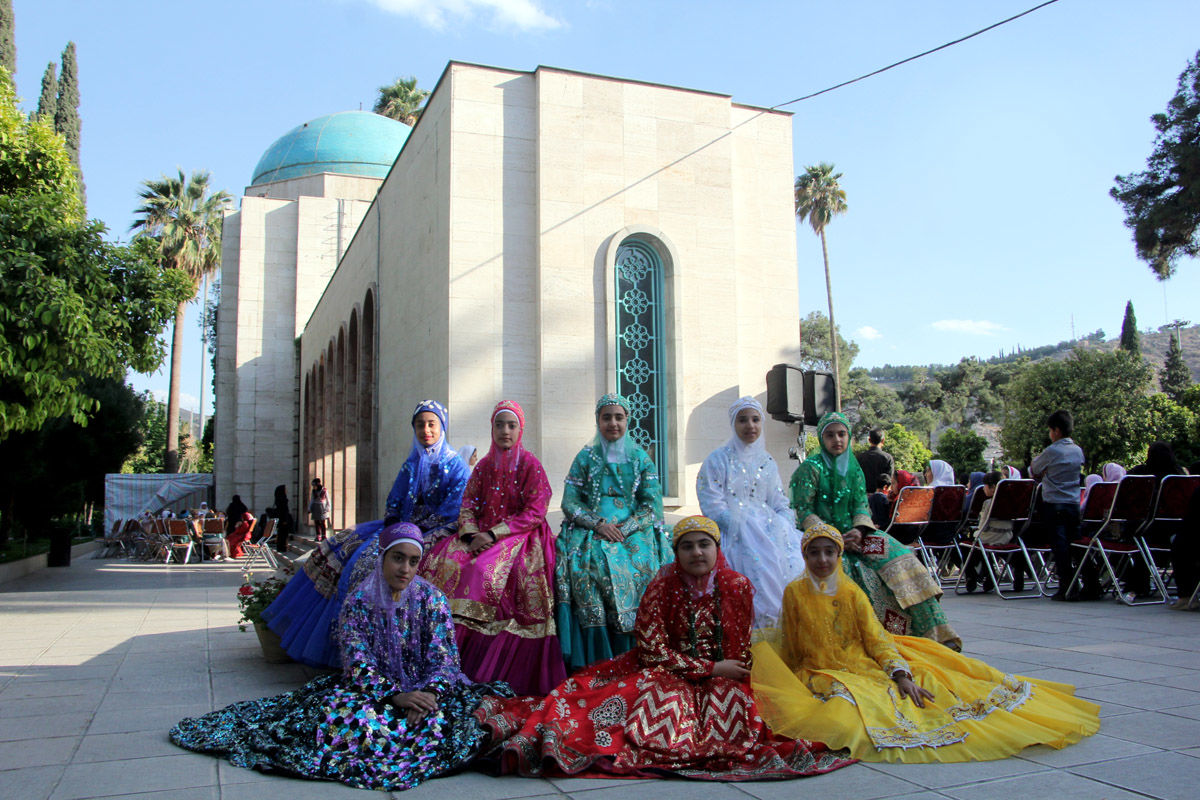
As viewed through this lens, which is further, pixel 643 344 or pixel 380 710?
pixel 643 344

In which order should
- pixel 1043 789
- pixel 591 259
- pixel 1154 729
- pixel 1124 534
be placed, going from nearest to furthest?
pixel 1043 789
pixel 1154 729
pixel 1124 534
pixel 591 259

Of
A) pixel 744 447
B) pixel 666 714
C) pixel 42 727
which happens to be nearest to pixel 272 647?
pixel 42 727

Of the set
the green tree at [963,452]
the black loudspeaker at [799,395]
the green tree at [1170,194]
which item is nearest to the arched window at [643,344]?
the black loudspeaker at [799,395]

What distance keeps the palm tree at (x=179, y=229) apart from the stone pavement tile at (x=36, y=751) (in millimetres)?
31969

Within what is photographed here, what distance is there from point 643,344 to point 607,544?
6508 mm

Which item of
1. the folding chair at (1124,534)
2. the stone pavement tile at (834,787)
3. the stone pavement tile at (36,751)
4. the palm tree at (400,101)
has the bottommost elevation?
the stone pavement tile at (834,787)

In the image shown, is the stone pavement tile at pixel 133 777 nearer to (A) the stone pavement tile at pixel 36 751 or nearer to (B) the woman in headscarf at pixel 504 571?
(A) the stone pavement tile at pixel 36 751

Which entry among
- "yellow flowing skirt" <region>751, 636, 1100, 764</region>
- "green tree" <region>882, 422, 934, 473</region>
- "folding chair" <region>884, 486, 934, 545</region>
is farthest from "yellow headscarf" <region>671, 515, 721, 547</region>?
"green tree" <region>882, 422, 934, 473</region>

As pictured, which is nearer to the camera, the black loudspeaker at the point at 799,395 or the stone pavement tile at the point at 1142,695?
the stone pavement tile at the point at 1142,695

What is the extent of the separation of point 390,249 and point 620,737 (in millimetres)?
12786

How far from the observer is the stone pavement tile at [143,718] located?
421 centimetres

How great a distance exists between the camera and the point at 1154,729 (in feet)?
12.3

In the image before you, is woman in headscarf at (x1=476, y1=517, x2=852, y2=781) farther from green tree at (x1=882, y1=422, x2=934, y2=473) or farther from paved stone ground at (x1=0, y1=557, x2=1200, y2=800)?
green tree at (x1=882, y1=422, x2=934, y2=473)

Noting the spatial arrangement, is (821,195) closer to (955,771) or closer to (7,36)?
(7,36)
